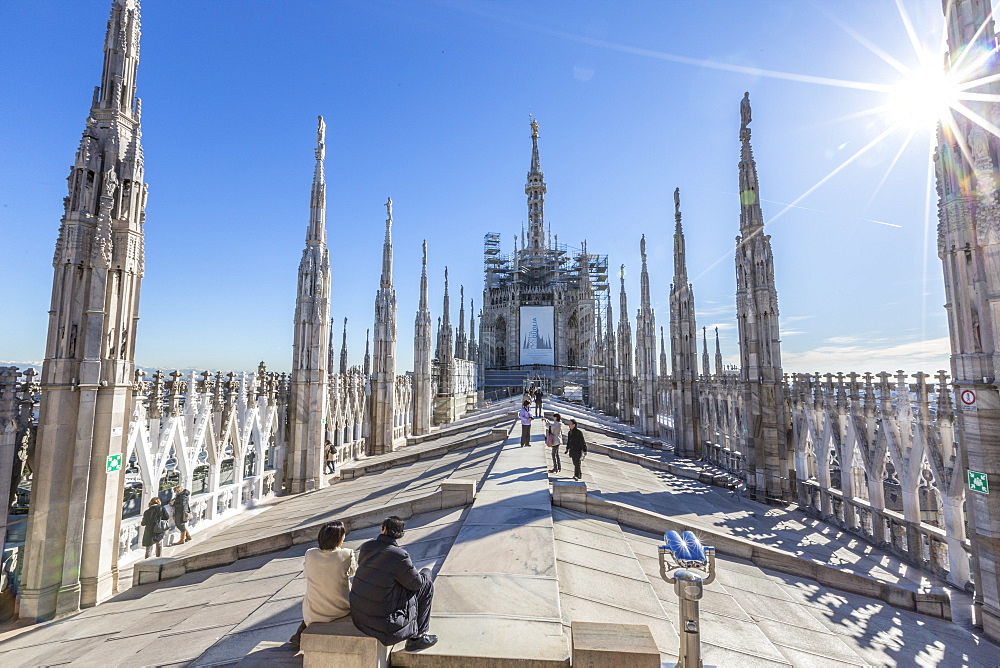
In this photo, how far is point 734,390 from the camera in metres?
16.7

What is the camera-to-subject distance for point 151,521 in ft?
28.5

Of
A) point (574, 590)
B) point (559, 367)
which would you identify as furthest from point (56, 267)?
point (559, 367)

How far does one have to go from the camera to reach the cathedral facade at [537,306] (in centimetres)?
6462

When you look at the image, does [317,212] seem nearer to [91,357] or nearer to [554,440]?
[91,357]

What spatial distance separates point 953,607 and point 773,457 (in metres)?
6.30

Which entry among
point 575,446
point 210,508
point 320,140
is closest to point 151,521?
point 210,508

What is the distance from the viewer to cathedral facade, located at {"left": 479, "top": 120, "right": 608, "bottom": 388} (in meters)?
64.6

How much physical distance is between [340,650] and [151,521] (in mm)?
8153

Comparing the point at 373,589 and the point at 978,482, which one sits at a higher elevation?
the point at 373,589

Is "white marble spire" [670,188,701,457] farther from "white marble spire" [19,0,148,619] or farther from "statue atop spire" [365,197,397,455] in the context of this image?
"white marble spire" [19,0,148,619]

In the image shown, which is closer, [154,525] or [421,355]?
[154,525]

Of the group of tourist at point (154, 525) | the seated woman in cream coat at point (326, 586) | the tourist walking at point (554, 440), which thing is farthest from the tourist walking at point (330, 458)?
the seated woman in cream coat at point (326, 586)

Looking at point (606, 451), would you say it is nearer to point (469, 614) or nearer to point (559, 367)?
point (469, 614)

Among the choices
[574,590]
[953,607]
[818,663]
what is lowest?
[953,607]
